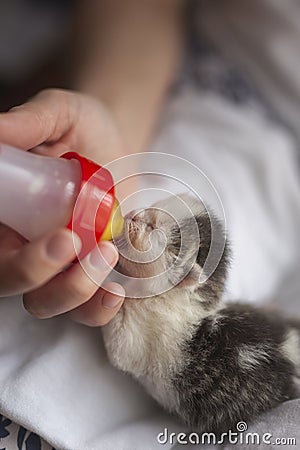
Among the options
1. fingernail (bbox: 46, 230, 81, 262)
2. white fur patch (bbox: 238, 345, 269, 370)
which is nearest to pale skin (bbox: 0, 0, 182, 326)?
fingernail (bbox: 46, 230, 81, 262)

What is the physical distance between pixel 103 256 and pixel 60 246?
5cm

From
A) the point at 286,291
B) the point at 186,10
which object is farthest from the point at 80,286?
the point at 186,10

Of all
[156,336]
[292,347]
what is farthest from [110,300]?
[292,347]

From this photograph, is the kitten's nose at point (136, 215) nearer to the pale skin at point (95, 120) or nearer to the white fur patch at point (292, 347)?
the pale skin at point (95, 120)

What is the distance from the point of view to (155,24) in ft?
4.63

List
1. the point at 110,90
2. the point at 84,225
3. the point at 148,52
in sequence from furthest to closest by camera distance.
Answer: the point at 148,52 < the point at 110,90 < the point at 84,225

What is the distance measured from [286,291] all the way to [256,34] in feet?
1.84

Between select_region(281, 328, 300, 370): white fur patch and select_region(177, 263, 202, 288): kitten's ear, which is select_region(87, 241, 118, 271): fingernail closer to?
select_region(177, 263, 202, 288): kitten's ear

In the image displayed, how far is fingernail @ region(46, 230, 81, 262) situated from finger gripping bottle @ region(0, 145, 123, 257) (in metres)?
0.03

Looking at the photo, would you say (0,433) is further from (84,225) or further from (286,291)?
(286,291)

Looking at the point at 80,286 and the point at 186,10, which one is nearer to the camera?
the point at 80,286

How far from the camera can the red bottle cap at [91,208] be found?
601 mm

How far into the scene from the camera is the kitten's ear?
66 cm

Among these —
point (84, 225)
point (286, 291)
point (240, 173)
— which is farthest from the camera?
point (240, 173)
